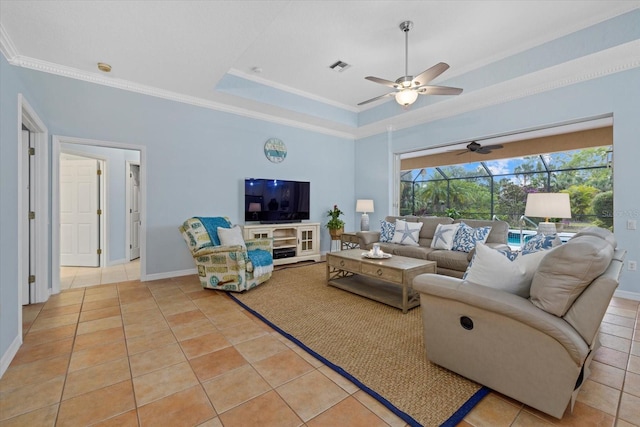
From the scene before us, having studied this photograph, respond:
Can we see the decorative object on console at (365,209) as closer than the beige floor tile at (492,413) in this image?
No

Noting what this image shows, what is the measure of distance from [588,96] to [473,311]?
375cm

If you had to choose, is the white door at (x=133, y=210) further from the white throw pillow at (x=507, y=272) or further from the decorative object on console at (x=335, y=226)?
the white throw pillow at (x=507, y=272)

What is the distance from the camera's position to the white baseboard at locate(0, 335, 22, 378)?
1.90m

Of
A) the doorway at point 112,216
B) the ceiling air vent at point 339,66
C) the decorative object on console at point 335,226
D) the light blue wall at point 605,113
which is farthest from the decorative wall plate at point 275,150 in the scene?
the light blue wall at point 605,113

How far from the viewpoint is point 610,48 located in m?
3.07

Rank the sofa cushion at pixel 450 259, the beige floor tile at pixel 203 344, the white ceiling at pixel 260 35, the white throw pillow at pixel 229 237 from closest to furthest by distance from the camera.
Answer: the beige floor tile at pixel 203 344 → the white ceiling at pixel 260 35 → the sofa cushion at pixel 450 259 → the white throw pillow at pixel 229 237

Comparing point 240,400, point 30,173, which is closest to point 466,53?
point 240,400

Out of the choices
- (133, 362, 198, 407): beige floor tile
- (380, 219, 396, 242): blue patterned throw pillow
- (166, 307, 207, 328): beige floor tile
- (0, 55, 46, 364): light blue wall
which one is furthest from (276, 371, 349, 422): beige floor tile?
(380, 219, 396, 242): blue patterned throw pillow

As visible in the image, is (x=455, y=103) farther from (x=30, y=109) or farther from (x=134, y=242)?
(x=134, y=242)

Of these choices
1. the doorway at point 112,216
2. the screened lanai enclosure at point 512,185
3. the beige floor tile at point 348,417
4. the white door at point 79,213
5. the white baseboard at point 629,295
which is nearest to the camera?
the beige floor tile at point 348,417

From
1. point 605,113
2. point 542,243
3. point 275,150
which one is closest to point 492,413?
point 542,243

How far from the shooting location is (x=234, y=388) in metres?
1.75

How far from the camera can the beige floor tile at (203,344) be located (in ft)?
7.11

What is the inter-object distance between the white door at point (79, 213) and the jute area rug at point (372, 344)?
3554mm
